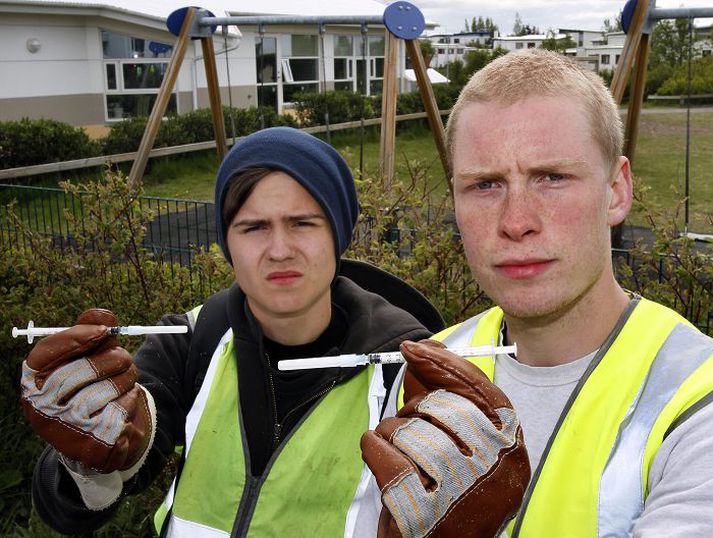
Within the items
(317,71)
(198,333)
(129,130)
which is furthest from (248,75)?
(198,333)

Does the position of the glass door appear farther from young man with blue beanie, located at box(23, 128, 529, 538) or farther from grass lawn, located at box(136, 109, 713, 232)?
young man with blue beanie, located at box(23, 128, 529, 538)

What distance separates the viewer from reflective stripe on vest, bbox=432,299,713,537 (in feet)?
4.17

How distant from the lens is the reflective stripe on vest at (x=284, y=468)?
1874 millimetres

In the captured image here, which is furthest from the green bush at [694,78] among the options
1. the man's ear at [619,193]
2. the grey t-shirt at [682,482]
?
the grey t-shirt at [682,482]

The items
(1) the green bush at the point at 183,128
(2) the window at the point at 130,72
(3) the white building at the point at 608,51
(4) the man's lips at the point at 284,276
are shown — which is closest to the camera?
(4) the man's lips at the point at 284,276

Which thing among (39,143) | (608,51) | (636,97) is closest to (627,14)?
(636,97)

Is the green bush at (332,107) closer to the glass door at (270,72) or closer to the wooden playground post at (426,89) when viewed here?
the glass door at (270,72)

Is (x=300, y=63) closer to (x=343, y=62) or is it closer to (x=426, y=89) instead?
(x=343, y=62)

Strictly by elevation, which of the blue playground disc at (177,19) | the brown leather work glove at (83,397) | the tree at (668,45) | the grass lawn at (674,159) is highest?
the tree at (668,45)

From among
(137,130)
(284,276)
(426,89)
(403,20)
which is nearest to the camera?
(284,276)

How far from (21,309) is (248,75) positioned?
1443 cm

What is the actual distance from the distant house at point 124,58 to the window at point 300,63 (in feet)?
0.08

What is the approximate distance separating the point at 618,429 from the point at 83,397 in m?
1.24

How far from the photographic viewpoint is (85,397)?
1.87 meters
